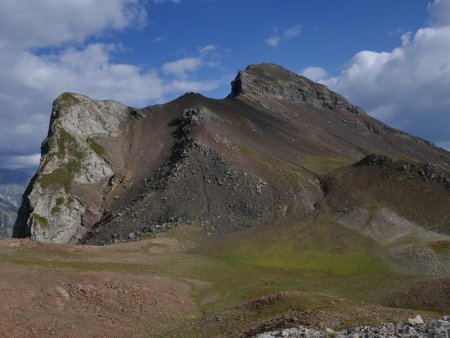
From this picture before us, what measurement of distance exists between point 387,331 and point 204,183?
10449cm

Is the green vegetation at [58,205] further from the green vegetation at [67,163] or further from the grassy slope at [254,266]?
the grassy slope at [254,266]

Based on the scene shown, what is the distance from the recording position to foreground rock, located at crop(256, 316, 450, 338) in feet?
85.8

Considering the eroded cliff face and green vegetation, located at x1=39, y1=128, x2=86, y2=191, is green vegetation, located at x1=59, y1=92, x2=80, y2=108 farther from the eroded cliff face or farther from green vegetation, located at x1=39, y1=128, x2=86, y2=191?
green vegetation, located at x1=39, y1=128, x2=86, y2=191

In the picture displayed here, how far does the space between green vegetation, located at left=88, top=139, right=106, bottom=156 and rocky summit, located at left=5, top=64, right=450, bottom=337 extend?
2.01 ft

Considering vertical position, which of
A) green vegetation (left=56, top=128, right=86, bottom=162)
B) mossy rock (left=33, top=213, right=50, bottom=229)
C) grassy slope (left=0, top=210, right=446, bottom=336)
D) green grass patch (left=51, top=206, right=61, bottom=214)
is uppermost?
green vegetation (left=56, top=128, right=86, bottom=162)

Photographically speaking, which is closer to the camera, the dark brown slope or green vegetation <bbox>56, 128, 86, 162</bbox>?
the dark brown slope

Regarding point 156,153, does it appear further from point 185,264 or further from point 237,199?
point 185,264

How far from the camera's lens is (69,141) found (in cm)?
15675

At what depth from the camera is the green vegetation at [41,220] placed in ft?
425

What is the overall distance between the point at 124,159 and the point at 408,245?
325 feet

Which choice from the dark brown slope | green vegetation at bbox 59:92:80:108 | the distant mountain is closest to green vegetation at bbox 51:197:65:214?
the distant mountain

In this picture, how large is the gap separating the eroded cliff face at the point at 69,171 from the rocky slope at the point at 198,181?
12.9 inches

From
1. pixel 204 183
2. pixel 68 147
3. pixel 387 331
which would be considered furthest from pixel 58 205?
pixel 387 331

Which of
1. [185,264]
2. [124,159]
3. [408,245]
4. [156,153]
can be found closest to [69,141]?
[124,159]
